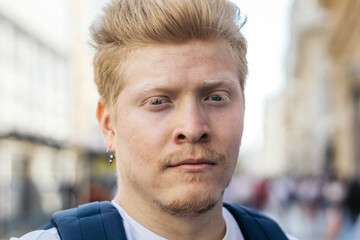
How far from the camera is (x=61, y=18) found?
137 feet

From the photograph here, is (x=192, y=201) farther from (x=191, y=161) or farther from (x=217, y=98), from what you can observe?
(x=217, y=98)

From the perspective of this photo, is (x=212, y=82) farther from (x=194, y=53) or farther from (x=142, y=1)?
(x=142, y=1)

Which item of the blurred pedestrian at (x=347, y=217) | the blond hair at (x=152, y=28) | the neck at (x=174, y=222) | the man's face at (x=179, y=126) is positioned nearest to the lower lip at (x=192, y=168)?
the man's face at (x=179, y=126)

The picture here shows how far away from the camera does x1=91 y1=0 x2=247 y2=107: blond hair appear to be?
6.15 ft

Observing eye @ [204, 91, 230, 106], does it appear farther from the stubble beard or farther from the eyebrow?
the stubble beard

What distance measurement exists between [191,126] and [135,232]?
42 cm

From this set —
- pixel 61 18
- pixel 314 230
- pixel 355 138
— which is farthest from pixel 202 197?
pixel 61 18

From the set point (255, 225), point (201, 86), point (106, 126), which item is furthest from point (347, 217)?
point (201, 86)

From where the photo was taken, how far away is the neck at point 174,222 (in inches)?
74.7

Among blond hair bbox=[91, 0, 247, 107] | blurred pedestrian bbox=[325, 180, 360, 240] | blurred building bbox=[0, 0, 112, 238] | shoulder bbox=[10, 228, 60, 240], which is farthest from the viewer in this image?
blurred building bbox=[0, 0, 112, 238]

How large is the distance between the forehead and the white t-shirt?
446 mm

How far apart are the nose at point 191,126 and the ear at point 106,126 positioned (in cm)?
33

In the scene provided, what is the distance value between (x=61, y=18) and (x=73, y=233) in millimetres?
41568

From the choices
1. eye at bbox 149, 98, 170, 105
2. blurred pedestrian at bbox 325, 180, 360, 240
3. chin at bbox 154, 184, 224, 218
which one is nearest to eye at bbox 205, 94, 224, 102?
eye at bbox 149, 98, 170, 105
